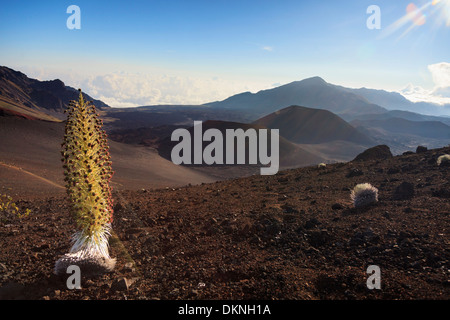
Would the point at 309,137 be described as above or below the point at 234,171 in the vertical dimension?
above

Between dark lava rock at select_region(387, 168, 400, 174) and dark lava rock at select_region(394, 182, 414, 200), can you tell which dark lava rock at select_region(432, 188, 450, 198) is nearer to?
dark lava rock at select_region(394, 182, 414, 200)

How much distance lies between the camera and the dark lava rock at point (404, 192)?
6.56 m

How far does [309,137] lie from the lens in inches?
3509

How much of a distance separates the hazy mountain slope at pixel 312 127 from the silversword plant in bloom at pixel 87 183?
283ft

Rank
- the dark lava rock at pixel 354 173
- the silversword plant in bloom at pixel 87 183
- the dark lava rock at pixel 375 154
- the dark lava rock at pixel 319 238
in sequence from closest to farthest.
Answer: the silversword plant in bloom at pixel 87 183, the dark lava rock at pixel 319 238, the dark lava rock at pixel 354 173, the dark lava rock at pixel 375 154

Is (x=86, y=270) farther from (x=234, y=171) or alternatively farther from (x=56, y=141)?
(x=234, y=171)

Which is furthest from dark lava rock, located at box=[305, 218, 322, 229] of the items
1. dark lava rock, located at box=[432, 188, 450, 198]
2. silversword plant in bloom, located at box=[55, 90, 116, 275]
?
dark lava rock, located at box=[432, 188, 450, 198]

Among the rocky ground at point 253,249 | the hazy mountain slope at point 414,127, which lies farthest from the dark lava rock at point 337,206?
the hazy mountain slope at point 414,127

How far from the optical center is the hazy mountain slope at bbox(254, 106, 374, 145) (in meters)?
88.6

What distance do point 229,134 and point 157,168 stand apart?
25.5 meters

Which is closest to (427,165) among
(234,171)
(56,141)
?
(234,171)

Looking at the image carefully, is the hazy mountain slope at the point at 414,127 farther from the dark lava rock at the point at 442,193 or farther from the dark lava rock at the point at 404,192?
the dark lava rock at the point at 442,193

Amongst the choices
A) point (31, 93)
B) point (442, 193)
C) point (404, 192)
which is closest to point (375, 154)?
point (404, 192)

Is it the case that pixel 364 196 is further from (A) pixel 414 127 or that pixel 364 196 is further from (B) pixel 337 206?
(A) pixel 414 127
